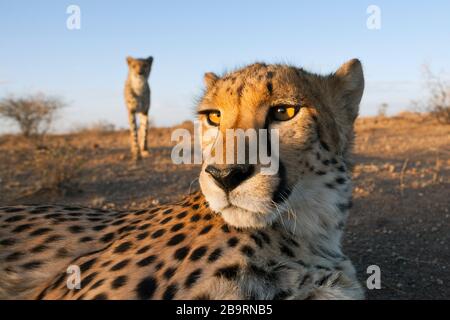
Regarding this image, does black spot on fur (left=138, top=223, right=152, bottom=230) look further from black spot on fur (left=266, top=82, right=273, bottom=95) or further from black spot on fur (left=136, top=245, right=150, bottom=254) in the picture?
black spot on fur (left=266, top=82, right=273, bottom=95)

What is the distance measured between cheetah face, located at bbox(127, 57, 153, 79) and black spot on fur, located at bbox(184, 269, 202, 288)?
8.96 metres

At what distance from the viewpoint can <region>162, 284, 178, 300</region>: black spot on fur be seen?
160 cm

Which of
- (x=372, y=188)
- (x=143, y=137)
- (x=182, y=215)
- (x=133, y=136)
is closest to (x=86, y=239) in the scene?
(x=182, y=215)

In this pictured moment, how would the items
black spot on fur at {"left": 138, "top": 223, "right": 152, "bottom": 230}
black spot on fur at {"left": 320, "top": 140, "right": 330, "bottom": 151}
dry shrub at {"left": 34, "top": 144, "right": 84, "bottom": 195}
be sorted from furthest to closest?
dry shrub at {"left": 34, "top": 144, "right": 84, "bottom": 195} < black spot on fur at {"left": 138, "top": 223, "right": 152, "bottom": 230} < black spot on fur at {"left": 320, "top": 140, "right": 330, "bottom": 151}

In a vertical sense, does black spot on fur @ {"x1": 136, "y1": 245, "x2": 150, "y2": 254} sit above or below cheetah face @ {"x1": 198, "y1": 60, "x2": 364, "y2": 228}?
below

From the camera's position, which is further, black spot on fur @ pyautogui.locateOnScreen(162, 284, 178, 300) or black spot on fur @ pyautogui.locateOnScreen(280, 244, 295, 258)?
black spot on fur @ pyautogui.locateOnScreen(280, 244, 295, 258)

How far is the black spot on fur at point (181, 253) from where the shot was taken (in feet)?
5.64

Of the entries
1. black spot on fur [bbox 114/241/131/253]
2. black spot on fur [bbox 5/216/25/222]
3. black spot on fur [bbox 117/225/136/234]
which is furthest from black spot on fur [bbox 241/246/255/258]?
black spot on fur [bbox 5/216/25/222]

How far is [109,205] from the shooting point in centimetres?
504

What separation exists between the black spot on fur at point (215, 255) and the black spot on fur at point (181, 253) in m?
0.10

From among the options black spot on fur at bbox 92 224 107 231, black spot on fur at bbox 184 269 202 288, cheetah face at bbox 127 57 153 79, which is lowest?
black spot on fur at bbox 184 269 202 288
